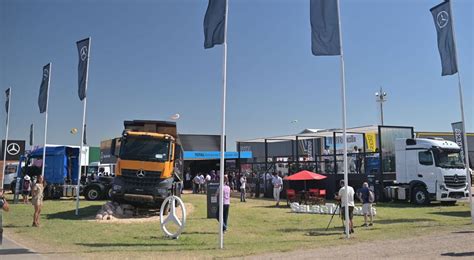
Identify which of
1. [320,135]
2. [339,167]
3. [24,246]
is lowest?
[24,246]

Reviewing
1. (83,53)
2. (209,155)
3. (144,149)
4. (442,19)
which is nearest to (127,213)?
(144,149)

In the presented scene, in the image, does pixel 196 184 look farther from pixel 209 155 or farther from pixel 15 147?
pixel 15 147

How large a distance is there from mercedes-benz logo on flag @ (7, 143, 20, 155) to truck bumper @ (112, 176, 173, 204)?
15.1 meters

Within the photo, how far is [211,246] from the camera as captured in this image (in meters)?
11.9

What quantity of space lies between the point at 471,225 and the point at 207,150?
1150 inches

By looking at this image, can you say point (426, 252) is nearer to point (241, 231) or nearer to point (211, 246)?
point (211, 246)

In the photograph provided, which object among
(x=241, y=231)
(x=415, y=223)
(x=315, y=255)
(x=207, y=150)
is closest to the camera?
(x=315, y=255)

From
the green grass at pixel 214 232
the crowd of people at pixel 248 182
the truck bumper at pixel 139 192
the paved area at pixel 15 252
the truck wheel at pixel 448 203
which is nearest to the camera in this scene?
the paved area at pixel 15 252

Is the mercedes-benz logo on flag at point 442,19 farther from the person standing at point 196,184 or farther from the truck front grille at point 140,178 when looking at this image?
the person standing at point 196,184

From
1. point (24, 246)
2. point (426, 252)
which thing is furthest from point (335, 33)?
point (24, 246)

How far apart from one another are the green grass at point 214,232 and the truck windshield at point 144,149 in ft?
9.04

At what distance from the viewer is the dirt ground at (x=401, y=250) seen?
33.0ft

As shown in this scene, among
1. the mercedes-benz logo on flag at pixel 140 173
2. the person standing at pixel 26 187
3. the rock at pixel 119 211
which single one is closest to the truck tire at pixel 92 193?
the person standing at pixel 26 187

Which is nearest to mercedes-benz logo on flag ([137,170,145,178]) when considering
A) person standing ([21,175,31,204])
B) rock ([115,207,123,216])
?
rock ([115,207,123,216])
